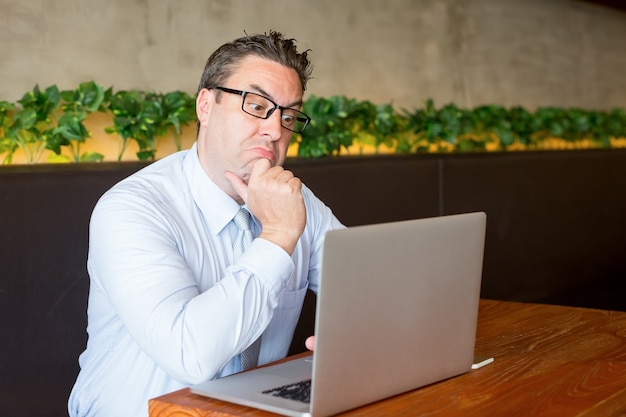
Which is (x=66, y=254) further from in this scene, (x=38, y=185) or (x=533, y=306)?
(x=533, y=306)

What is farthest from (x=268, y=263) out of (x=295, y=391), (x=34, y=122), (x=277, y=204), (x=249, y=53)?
(x=34, y=122)

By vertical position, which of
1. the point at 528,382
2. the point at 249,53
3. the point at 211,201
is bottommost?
the point at 528,382

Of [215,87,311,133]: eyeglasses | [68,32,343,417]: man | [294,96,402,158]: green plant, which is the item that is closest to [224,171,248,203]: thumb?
[68,32,343,417]: man

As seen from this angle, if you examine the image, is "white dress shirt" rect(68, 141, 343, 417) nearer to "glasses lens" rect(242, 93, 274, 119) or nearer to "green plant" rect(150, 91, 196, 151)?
"glasses lens" rect(242, 93, 274, 119)

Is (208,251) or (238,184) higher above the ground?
(238,184)

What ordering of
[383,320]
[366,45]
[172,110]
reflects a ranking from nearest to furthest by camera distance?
1. [383,320]
2. [172,110]
3. [366,45]

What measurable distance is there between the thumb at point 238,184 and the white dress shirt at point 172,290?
4 centimetres

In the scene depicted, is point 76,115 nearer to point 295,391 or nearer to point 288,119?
point 288,119

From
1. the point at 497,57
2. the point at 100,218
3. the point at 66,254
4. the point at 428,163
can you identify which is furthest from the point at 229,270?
the point at 497,57

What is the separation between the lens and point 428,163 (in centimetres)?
310

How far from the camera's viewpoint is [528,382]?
4.24ft

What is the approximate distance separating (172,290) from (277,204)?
0.24m

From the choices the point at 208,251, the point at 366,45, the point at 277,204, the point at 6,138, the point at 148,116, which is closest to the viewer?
the point at 277,204

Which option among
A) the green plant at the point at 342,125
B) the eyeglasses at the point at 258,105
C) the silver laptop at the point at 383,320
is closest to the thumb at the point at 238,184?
the eyeglasses at the point at 258,105
